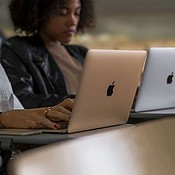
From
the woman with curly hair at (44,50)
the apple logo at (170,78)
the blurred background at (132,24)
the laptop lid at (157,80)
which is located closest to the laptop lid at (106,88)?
the laptop lid at (157,80)

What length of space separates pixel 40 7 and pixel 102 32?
12.6ft

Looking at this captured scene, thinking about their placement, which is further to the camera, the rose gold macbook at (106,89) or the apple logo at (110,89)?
the apple logo at (110,89)

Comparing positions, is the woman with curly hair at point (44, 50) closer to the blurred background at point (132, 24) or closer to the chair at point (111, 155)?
the chair at point (111, 155)

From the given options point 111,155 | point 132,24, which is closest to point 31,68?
point 111,155

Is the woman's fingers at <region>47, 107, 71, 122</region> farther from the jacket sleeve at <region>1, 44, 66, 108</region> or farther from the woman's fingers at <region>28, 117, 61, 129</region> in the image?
the jacket sleeve at <region>1, 44, 66, 108</region>

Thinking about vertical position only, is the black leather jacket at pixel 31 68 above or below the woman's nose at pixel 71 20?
below

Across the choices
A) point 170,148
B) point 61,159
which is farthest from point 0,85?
point 61,159

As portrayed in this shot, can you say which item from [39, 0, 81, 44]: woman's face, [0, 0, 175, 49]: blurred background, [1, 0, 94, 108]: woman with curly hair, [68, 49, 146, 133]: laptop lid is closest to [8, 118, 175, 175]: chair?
[68, 49, 146, 133]: laptop lid

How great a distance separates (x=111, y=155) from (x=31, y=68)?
1803mm

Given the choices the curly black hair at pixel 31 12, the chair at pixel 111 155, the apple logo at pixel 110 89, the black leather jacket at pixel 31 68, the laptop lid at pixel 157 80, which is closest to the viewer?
the chair at pixel 111 155

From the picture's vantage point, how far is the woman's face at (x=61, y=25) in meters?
2.84

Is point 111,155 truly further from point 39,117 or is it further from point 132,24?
point 132,24

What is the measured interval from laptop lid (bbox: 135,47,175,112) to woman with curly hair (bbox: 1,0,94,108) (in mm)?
650

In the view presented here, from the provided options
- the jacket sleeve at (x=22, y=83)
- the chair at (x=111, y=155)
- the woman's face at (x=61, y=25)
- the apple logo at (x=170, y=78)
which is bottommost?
the jacket sleeve at (x=22, y=83)
